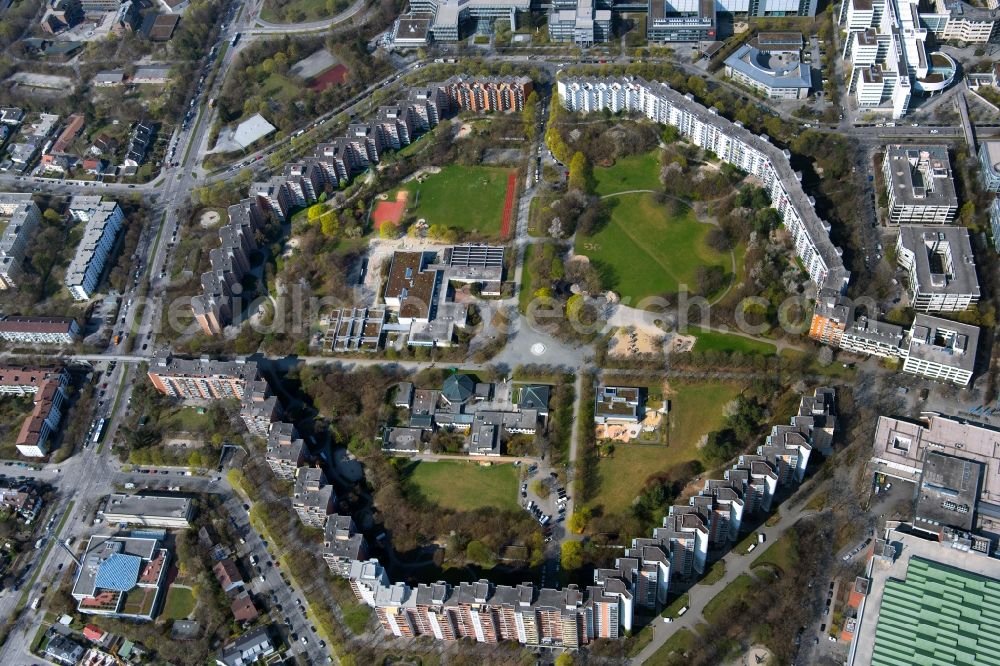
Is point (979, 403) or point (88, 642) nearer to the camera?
point (88, 642)

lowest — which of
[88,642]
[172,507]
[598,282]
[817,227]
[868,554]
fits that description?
[88,642]

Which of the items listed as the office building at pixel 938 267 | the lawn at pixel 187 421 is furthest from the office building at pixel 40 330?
the office building at pixel 938 267

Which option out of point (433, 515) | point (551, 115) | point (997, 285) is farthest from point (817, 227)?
point (433, 515)

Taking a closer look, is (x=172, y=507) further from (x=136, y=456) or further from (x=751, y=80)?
(x=751, y=80)

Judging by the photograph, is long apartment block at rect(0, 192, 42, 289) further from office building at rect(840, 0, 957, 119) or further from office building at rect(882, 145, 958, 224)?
office building at rect(840, 0, 957, 119)

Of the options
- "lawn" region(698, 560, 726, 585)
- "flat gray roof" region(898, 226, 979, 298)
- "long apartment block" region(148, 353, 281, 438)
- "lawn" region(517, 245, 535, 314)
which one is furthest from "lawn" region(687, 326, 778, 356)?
"long apartment block" region(148, 353, 281, 438)
